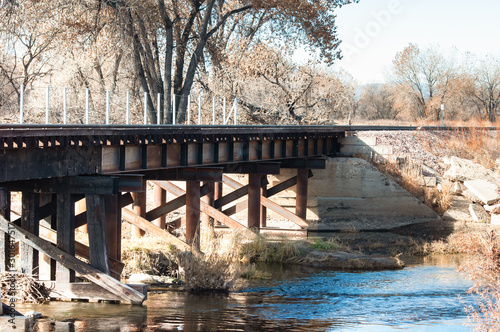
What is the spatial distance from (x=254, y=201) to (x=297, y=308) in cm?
814

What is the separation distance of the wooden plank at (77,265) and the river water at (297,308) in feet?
0.80

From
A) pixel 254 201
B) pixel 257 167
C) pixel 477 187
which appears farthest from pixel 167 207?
pixel 477 187

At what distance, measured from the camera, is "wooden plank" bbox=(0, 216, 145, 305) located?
39.1 ft

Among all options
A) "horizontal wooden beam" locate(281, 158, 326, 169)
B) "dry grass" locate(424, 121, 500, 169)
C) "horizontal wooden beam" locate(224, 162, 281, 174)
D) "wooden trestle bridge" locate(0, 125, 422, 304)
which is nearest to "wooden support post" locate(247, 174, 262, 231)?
"horizontal wooden beam" locate(224, 162, 281, 174)

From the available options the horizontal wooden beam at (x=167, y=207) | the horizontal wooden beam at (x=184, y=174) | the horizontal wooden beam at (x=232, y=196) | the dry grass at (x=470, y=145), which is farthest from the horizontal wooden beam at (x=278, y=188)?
the dry grass at (x=470, y=145)

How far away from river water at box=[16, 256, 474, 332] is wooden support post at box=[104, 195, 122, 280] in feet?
3.68

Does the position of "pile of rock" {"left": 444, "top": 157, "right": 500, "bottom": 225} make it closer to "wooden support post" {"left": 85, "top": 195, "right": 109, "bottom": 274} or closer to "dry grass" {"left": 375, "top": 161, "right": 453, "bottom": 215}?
"dry grass" {"left": 375, "top": 161, "right": 453, "bottom": 215}

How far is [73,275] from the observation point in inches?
494

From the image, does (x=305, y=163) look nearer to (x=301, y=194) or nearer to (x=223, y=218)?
(x=301, y=194)

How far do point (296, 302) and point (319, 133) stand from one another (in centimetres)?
1183

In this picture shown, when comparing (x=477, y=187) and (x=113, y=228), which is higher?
(x=477, y=187)

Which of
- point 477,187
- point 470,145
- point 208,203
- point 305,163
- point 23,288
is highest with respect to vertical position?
point 470,145

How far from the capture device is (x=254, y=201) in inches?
826

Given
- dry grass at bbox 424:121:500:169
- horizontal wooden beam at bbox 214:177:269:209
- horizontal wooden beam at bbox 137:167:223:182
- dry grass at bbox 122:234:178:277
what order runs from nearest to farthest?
dry grass at bbox 122:234:178:277
horizontal wooden beam at bbox 137:167:223:182
horizontal wooden beam at bbox 214:177:269:209
dry grass at bbox 424:121:500:169
